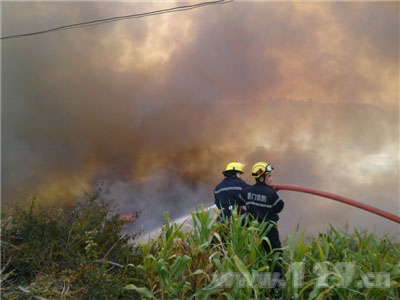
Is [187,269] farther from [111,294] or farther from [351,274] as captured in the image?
[351,274]

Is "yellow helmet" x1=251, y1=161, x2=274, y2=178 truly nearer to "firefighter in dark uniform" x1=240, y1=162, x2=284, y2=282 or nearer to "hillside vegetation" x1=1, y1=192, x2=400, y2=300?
"firefighter in dark uniform" x1=240, y1=162, x2=284, y2=282

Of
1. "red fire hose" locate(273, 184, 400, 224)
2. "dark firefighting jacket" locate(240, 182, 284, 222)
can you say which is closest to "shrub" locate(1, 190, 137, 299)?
"dark firefighting jacket" locate(240, 182, 284, 222)

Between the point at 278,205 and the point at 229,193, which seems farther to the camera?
the point at 229,193

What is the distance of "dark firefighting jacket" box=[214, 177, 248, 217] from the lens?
30.0 feet

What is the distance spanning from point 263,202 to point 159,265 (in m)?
2.63

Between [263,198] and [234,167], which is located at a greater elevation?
[234,167]

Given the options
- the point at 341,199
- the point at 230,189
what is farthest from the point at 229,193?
the point at 341,199

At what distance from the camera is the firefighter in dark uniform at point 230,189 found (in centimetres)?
916

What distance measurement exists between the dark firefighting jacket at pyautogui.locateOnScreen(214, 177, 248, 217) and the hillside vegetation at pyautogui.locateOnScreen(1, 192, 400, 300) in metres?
1.28

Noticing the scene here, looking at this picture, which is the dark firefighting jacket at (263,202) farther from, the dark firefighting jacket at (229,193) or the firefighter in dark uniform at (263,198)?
the dark firefighting jacket at (229,193)

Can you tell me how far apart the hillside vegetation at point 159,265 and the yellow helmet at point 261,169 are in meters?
0.94

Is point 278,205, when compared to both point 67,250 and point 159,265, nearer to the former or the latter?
point 159,265

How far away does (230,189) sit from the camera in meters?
9.20

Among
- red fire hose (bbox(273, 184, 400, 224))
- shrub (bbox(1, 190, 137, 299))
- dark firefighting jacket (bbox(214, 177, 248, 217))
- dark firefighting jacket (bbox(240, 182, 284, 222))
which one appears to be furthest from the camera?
dark firefighting jacket (bbox(214, 177, 248, 217))
